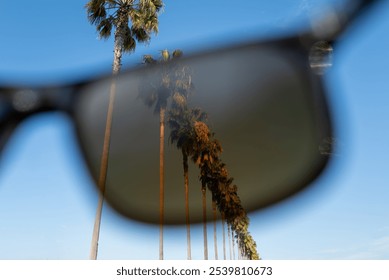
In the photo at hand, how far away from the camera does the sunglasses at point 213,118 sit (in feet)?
7.37

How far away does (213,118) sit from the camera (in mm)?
2639

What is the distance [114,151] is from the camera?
3254 millimetres

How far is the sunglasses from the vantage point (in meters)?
2.25

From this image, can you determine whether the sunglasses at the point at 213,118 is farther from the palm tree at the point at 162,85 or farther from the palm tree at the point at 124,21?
the palm tree at the point at 124,21

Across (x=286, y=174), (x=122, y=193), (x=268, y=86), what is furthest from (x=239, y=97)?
(x=122, y=193)

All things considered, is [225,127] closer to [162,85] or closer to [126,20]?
[162,85]

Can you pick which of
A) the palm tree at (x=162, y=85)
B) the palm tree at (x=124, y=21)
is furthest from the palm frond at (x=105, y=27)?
the palm tree at (x=162, y=85)

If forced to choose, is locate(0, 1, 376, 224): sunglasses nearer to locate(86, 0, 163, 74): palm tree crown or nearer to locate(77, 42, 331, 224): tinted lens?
locate(77, 42, 331, 224): tinted lens

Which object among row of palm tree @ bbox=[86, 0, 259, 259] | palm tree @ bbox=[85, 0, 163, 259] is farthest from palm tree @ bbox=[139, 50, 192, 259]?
palm tree @ bbox=[85, 0, 163, 259]

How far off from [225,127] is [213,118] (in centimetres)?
11
